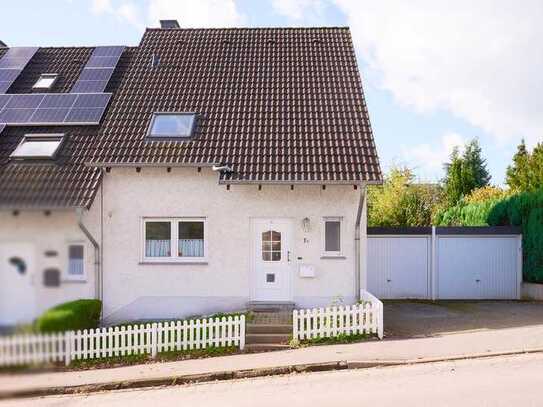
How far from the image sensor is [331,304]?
14.4m

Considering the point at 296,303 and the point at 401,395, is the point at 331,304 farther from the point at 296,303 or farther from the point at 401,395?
the point at 401,395

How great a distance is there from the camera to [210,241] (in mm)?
14484

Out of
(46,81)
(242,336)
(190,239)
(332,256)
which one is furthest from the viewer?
(46,81)

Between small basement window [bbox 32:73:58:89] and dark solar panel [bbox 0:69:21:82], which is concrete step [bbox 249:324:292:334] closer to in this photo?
small basement window [bbox 32:73:58:89]

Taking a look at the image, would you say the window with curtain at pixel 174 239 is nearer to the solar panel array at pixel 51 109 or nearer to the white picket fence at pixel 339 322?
the solar panel array at pixel 51 109

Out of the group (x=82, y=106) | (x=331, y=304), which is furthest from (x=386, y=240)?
(x=82, y=106)

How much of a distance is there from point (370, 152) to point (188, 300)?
5856 mm

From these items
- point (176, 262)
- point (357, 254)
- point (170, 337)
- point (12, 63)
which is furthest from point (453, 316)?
point (12, 63)

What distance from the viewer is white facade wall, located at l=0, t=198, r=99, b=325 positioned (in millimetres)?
604

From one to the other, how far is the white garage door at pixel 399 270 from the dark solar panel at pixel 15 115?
460 inches

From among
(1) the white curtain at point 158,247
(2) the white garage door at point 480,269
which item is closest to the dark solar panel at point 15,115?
(1) the white curtain at point 158,247

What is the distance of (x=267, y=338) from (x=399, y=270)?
8457 mm

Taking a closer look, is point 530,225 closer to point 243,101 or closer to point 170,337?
point 243,101

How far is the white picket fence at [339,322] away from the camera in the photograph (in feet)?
41.3
